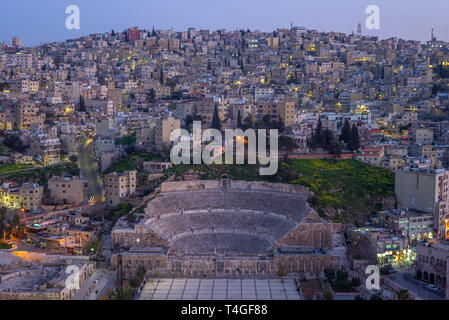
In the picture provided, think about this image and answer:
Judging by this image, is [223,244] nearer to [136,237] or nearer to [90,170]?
[136,237]

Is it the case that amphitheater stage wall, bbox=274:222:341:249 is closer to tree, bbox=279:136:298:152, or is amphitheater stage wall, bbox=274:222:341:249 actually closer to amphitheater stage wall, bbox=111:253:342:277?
amphitheater stage wall, bbox=111:253:342:277

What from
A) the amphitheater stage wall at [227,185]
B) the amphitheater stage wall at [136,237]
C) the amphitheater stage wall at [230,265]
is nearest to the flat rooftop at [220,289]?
the amphitheater stage wall at [230,265]

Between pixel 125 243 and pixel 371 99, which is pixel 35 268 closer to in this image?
pixel 125 243

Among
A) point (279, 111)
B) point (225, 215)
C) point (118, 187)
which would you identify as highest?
point (279, 111)

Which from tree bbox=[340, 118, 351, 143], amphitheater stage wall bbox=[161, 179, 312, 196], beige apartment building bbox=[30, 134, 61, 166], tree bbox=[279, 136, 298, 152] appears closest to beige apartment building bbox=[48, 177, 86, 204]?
amphitheater stage wall bbox=[161, 179, 312, 196]

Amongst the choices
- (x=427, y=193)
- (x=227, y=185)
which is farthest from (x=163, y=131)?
(x=427, y=193)

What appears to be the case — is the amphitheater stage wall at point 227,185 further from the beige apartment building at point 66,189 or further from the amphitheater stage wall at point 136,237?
the amphitheater stage wall at point 136,237

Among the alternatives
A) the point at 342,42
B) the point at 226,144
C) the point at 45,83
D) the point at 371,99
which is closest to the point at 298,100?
the point at 371,99
